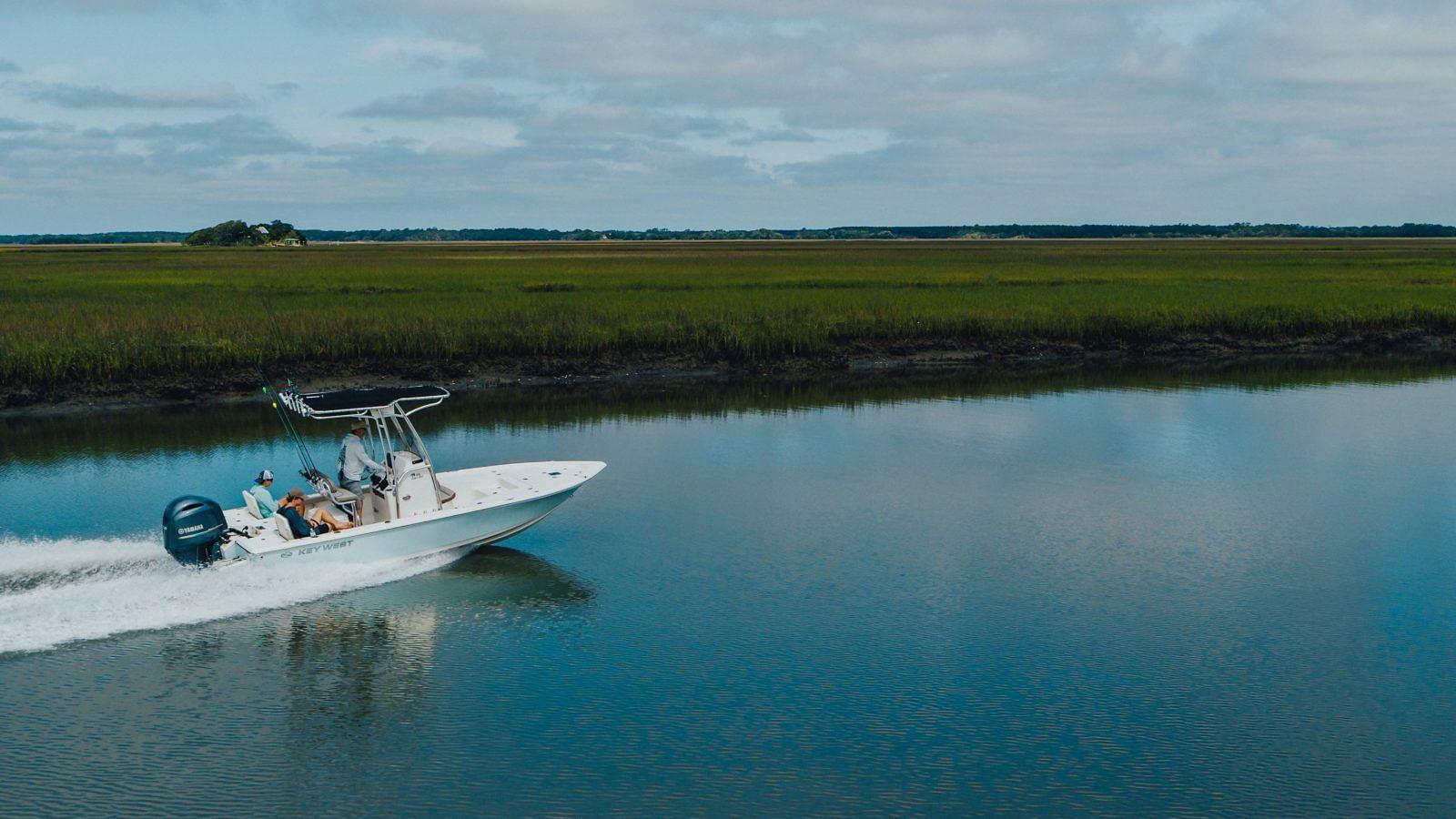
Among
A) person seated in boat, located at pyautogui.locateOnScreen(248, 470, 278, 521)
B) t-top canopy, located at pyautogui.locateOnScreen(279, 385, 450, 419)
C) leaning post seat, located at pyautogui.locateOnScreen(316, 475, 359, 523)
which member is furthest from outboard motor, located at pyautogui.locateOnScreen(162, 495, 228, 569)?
t-top canopy, located at pyautogui.locateOnScreen(279, 385, 450, 419)

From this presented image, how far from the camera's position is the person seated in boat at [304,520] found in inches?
518

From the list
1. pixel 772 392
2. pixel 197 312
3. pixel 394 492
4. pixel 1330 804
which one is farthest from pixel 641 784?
pixel 197 312

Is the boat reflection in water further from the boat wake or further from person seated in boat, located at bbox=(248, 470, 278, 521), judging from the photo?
person seated in boat, located at bbox=(248, 470, 278, 521)

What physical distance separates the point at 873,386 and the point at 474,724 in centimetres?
2155

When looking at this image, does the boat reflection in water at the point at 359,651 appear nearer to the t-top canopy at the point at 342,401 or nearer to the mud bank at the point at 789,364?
the t-top canopy at the point at 342,401

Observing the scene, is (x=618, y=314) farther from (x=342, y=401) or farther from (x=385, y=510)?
(x=385, y=510)

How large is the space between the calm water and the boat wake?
44 mm

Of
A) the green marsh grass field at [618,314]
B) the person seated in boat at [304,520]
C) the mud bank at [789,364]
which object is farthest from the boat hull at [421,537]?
the green marsh grass field at [618,314]

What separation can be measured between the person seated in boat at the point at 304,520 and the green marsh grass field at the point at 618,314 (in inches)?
612

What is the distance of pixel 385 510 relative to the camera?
14.1m

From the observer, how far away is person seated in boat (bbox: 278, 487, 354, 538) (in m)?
13.2

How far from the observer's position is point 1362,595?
43.1ft

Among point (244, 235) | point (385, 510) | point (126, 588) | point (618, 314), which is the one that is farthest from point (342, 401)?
point (244, 235)

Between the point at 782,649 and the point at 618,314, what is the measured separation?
24.7m
